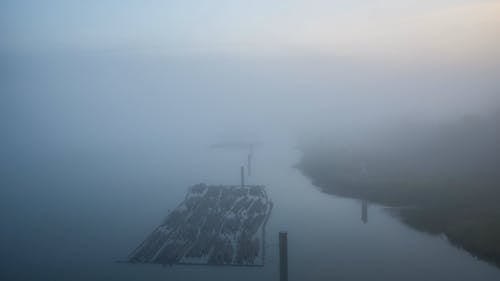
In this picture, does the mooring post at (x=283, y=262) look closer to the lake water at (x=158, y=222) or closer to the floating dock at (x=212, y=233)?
the lake water at (x=158, y=222)

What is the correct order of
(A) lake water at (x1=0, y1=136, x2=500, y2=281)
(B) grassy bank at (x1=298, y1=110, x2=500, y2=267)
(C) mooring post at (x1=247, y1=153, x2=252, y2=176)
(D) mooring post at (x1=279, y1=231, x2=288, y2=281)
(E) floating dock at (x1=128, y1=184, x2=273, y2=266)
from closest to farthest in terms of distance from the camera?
(D) mooring post at (x1=279, y1=231, x2=288, y2=281), (A) lake water at (x1=0, y1=136, x2=500, y2=281), (E) floating dock at (x1=128, y1=184, x2=273, y2=266), (B) grassy bank at (x1=298, y1=110, x2=500, y2=267), (C) mooring post at (x1=247, y1=153, x2=252, y2=176)

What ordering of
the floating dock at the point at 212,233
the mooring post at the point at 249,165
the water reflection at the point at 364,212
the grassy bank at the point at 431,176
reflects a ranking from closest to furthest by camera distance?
the floating dock at the point at 212,233 < the grassy bank at the point at 431,176 < the water reflection at the point at 364,212 < the mooring post at the point at 249,165

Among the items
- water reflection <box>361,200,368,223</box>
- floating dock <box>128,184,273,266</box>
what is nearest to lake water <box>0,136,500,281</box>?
water reflection <box>361,200,368,223</box>

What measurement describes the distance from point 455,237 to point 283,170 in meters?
6.87

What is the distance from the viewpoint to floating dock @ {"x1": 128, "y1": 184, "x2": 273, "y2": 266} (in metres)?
6.27

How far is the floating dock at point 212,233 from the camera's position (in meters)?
6.27

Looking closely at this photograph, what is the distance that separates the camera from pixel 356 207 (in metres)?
8.74

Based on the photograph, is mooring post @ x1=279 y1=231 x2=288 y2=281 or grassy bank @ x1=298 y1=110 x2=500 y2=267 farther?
grassy bank @ x1=298 y1=110 x2=500 y2=267

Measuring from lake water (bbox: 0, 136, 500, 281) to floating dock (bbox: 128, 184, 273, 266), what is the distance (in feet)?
0.69

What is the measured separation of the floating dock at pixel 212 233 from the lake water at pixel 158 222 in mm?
210

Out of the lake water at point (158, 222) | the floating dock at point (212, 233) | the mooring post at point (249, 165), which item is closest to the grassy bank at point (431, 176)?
the lake water at point (158, 222)

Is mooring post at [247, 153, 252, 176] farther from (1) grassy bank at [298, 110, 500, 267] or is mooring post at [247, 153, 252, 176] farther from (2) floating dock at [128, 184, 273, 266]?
(2) floating dock at [128, 184, 273, 266]

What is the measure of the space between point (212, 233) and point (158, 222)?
1.34 metres

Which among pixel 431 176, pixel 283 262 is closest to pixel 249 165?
pixel 431 176
